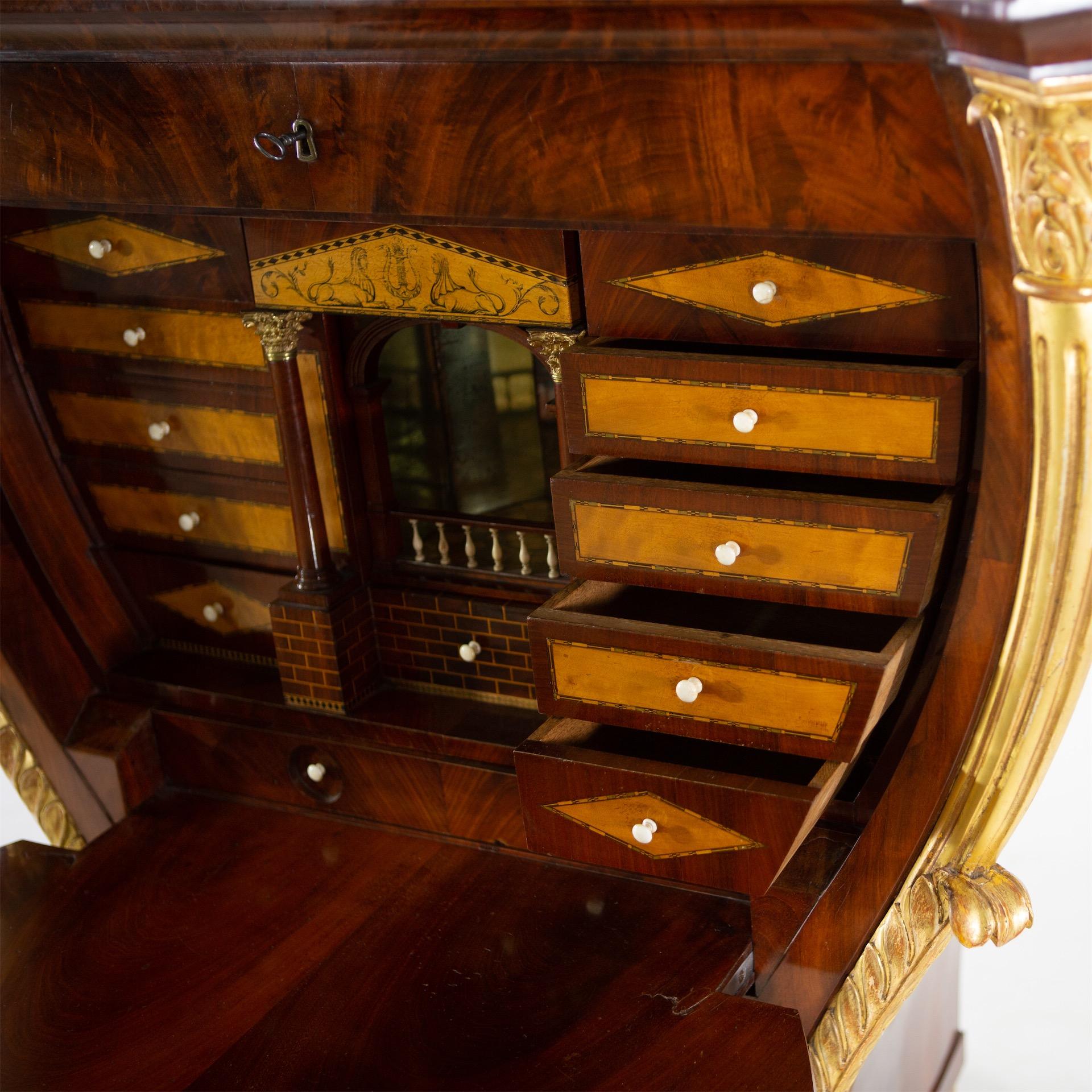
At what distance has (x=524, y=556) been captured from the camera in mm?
1821

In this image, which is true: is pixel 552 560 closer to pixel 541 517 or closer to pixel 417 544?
pixel 541 517

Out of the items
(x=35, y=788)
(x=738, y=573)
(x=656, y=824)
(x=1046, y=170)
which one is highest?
(x=1046, y=170)

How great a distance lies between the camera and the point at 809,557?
139 centimetres

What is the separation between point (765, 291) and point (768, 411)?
111 mm

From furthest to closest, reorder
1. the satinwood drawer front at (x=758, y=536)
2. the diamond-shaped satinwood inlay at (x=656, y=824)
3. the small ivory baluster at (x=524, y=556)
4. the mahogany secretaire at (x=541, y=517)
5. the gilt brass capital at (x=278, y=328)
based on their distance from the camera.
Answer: the small ivory baluster at (x=524, y=556), the gilt brass capital at (x=278, y=328), the diamond-shaped satinwood inlay at (x=656, y=824), the satinwood drawer front at (x=758, y=536), the mahogany secretaire at (x=541, y=517)

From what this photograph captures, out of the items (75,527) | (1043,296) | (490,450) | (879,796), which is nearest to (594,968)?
(879,796)

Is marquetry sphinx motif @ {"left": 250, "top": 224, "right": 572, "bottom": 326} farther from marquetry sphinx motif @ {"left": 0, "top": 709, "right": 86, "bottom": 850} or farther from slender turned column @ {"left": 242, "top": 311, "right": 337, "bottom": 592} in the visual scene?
marquetry sphinx motif @ {"left": 0, "top": 709, "right": 86, "bottom": 850}

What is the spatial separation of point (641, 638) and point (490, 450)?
51 cm

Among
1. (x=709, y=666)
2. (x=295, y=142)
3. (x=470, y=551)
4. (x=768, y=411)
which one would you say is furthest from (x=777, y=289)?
(x=470, y=551)

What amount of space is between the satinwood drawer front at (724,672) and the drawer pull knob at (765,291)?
0.32 metres

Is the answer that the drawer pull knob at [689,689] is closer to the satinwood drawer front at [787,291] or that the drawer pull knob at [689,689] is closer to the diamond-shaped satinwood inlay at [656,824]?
the diamond-shaped satinwood inlay at [656,824]

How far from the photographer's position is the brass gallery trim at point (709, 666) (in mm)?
1376

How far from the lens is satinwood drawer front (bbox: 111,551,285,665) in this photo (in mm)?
2031

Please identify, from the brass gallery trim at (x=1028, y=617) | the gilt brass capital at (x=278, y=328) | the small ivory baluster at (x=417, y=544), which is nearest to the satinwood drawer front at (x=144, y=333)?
the gilt brass capital at (x=278, y=328)
